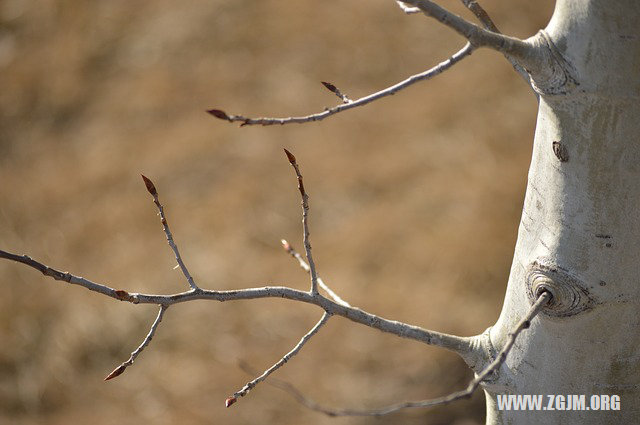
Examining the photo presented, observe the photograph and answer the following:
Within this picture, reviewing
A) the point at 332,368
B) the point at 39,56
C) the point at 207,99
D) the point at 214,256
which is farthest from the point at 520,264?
the point at 39,56

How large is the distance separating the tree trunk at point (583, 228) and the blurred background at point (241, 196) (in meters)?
2.04

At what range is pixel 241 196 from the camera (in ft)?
14.0

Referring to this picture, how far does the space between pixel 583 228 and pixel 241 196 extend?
3306 millimetres

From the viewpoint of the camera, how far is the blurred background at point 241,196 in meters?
3.43

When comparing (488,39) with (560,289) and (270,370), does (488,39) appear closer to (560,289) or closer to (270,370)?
(560,289)

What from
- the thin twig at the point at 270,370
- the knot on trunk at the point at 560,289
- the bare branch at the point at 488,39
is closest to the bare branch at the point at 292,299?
the thin twig at the point at 270,370

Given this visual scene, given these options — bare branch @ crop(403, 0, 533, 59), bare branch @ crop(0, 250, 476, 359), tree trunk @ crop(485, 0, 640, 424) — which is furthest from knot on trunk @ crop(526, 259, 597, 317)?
bare branch @ crop(403, 0, 533, 59)

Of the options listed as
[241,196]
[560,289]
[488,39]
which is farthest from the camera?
[241,196]

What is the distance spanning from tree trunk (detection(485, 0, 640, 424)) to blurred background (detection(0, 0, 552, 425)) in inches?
80.4

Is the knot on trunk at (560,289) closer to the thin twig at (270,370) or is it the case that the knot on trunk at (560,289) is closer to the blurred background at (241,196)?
the thin twig at (270,370)

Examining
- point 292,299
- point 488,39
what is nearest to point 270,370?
point 292,299

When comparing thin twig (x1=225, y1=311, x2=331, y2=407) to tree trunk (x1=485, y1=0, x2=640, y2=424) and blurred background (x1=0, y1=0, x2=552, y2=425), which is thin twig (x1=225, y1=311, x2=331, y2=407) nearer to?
tree trunk (x1=485, y1=0, x2=640, y2=424)

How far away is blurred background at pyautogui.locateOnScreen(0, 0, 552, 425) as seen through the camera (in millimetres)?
3434

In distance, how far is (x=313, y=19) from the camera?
525cm
